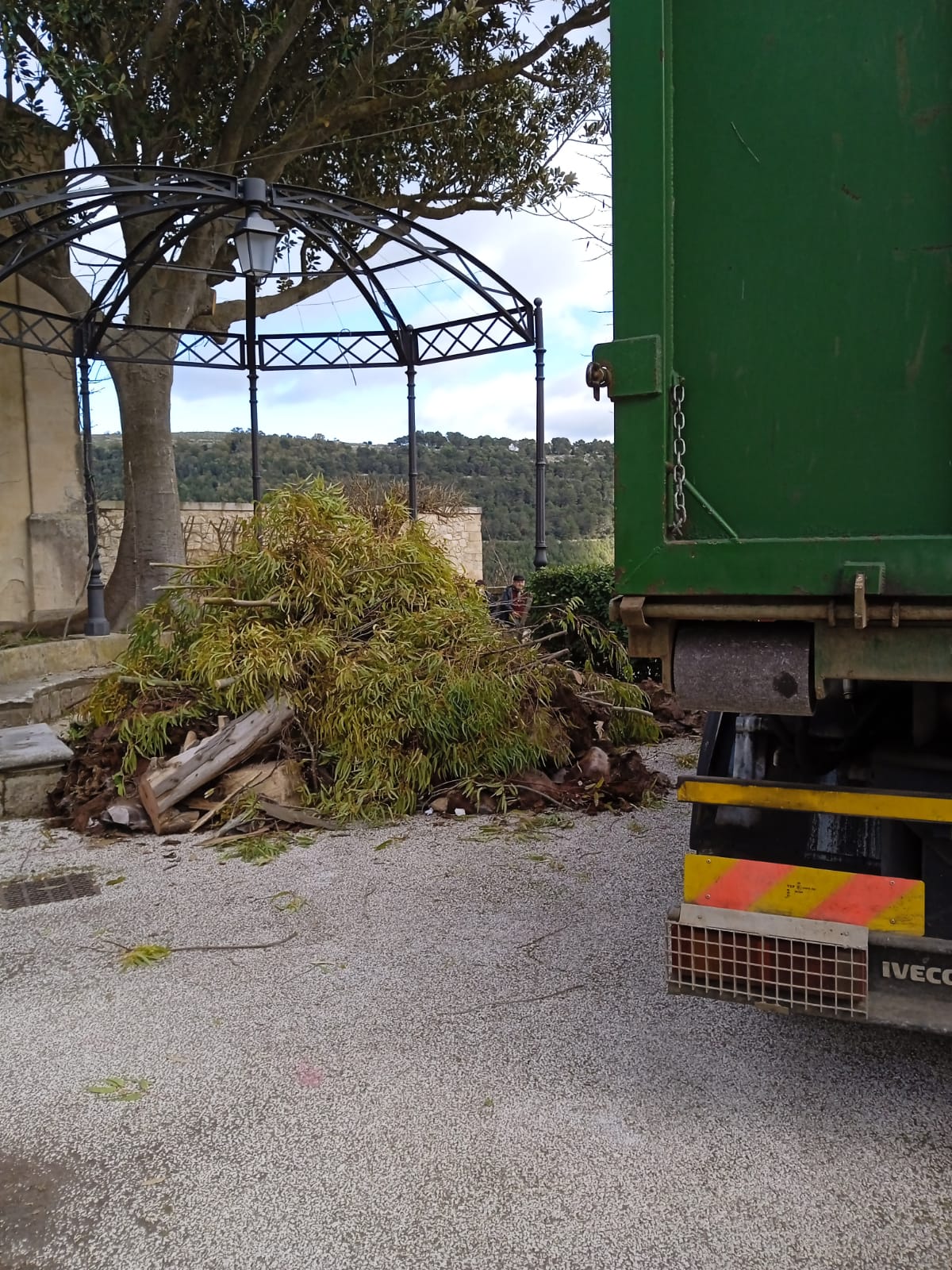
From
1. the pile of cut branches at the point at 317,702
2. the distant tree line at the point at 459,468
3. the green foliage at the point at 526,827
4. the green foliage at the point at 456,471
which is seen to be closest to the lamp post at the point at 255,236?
the pile of cut branches at the point at 317,702

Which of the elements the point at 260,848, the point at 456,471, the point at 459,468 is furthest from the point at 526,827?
the point at 459,468

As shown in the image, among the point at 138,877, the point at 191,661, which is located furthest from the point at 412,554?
the point at 138,877

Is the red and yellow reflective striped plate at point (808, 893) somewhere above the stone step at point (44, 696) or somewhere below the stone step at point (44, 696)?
above

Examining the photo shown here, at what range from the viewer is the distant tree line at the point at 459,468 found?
2038 centimetres

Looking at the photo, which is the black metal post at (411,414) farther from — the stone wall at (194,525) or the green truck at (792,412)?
the green truck at (792,412)

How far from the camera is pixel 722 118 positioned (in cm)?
227

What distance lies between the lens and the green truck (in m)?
2.13

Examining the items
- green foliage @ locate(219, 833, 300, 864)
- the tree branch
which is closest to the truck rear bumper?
green foliage @ locate(219, 833, 300, 864)

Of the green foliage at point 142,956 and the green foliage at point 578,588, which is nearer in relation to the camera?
the green foliage at point 142,956

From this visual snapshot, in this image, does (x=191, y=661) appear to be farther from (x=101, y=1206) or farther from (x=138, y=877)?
(x=101, y=1206)

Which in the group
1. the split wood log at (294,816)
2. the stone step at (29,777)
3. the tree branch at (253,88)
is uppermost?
the tree branch at (253,88)

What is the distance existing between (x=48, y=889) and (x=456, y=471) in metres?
22.5

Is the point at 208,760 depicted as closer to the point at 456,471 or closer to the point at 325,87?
the point at 325,87

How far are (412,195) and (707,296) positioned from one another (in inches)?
454
